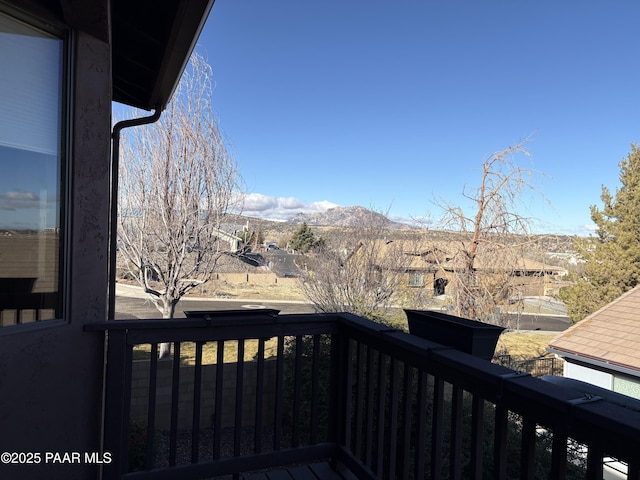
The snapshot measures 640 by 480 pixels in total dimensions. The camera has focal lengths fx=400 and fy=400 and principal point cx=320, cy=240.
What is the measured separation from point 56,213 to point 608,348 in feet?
32.4

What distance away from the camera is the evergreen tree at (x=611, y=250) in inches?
610

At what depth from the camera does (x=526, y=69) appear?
553 inches

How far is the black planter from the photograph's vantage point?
4.35 ft

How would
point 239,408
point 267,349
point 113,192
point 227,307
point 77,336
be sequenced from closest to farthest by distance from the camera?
point 77,336 → point 239,408 → point 113,192 → point 267,349 → point 227,307

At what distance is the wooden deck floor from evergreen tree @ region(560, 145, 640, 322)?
1736 cm

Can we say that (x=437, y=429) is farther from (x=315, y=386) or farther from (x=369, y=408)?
(x=315, y=386)

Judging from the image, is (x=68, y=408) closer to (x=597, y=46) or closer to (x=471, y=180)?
(x=471, y=180)

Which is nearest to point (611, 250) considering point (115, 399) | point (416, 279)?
point (416, 279)

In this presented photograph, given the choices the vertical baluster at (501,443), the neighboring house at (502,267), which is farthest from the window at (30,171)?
the neighboring house at (502,267)

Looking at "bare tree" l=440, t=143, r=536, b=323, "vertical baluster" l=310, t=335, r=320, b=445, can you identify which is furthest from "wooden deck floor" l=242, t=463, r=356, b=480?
"bare tree" l=440, t=143, r=536, b=323

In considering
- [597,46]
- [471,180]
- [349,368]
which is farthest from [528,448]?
[597,46]

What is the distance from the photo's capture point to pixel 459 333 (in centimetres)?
138

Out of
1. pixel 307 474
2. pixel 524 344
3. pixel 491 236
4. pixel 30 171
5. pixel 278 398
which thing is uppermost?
pixel 30 171

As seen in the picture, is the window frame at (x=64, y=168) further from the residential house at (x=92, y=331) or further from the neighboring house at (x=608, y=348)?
the neighboring house at (x=608, y=348)
